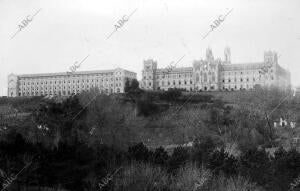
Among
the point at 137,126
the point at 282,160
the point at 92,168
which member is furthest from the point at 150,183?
the point at 137,126

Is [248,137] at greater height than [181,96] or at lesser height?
lesser

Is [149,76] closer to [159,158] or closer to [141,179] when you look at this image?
[159,158]

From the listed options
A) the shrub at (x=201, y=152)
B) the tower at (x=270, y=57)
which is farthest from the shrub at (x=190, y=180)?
the tower at (x=270, y=57)

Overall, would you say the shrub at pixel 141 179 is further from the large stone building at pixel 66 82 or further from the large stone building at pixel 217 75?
the large stone building at pixel 66 82

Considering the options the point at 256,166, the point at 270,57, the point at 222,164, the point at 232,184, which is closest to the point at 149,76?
the point at 270,57

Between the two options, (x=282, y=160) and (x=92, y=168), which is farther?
(x=282, y=160)

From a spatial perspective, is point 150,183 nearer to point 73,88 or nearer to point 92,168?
point 92,168
